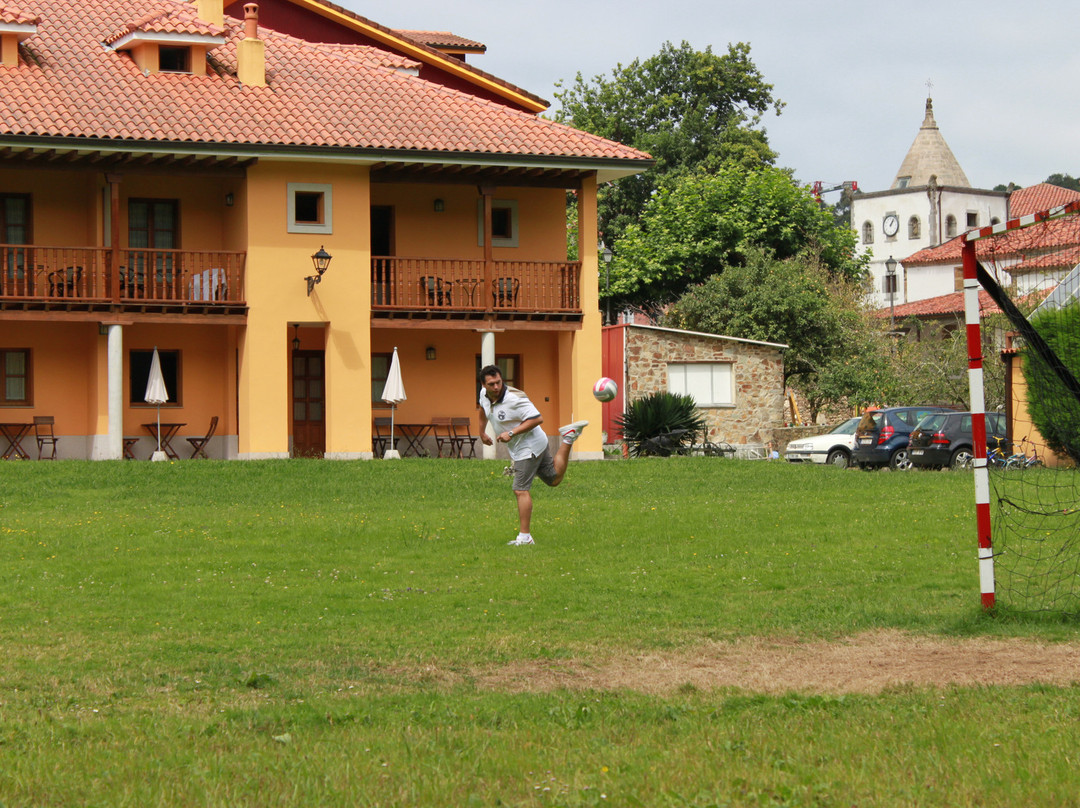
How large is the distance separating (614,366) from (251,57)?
1256 centimetres

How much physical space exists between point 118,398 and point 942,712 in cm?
2185

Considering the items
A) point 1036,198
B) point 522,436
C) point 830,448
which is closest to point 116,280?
point 522,436

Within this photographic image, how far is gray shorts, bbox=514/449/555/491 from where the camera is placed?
46.4ft

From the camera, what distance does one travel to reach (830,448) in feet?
106

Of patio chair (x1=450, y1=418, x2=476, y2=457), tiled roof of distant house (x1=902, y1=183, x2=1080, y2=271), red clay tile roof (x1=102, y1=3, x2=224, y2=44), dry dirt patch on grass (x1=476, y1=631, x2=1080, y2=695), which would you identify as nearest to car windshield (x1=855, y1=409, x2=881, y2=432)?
patio chair (x1=450, y1=418, x2=476, y2=457)

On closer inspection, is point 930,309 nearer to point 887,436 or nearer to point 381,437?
point 887,436

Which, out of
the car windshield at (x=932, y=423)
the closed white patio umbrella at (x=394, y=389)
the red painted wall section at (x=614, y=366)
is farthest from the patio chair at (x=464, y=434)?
the car windshield at (x=932, y=423)

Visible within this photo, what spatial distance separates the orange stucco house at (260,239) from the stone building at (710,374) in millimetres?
5682

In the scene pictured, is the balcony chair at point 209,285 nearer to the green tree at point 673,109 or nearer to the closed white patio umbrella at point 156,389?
the closed white patio umbrella at point 156,389

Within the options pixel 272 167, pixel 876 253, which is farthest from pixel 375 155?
pixel 876 253

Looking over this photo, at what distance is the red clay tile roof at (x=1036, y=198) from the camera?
281ft

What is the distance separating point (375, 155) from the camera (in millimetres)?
27016

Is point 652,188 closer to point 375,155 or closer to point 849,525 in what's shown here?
point 375,155

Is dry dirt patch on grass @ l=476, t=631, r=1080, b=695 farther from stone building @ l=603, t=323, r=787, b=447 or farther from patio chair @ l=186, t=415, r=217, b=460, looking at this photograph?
stone building @ l=603, t=323, r=787, b=447
